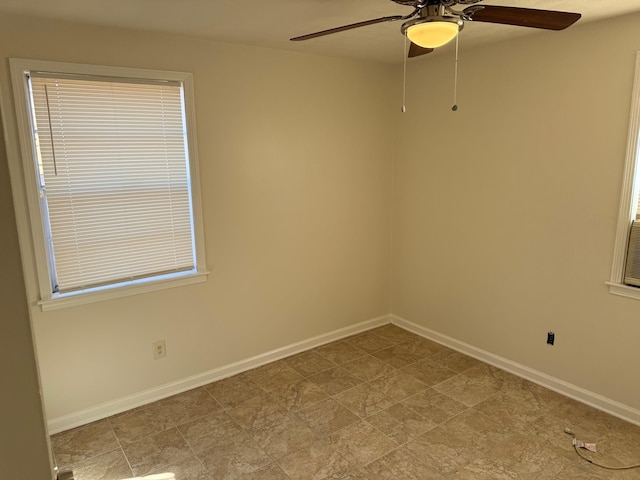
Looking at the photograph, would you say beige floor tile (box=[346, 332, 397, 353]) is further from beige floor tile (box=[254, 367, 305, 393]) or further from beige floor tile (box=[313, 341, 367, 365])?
beige floor tile (box=[254, 367, 305, 393])

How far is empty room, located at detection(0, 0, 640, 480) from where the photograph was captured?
238 centimetres

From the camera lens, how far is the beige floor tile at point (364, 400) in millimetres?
2844

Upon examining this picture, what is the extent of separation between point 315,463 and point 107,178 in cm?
204

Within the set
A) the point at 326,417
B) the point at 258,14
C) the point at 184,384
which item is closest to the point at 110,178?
the point at 258,14

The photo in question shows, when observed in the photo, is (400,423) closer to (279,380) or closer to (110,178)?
(279,380)

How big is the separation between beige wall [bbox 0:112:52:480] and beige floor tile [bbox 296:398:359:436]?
213 cm

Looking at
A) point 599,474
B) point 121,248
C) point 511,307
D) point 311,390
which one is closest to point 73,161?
point 121,248

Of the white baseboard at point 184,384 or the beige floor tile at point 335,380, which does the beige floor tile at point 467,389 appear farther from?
the white baseboard at point 184,384

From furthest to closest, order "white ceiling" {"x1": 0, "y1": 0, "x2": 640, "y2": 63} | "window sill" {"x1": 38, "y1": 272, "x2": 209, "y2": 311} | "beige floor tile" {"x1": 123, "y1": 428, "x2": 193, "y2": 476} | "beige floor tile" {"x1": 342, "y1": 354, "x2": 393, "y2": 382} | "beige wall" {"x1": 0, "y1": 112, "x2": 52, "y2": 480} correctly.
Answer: "beige floor tile" {"x1": 342, "y1": 354, "x2": 393, "y2": 382} < "window sill" {"x1": 38, "y1": 272, "x2": 209, "y2": 311} < "beige floor tile" {"x1": 123, "y1": 428, "x2": 193, "y2": 476} < "white ceiling" {"x1": 0, "y1": 0, "x2": 640, "y2": 63} < "beige wall" {"x1": 0, "y1": 112, "x2": 52, "y2": 480}

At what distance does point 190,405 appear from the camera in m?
2.93

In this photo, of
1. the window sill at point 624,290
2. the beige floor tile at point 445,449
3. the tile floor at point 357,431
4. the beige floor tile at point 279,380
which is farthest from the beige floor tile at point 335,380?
the window sill at point 624,290

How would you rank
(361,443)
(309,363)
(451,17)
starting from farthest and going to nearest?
(309,363) → (361,443) → (451,17)

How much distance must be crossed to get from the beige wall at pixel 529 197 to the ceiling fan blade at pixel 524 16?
1.08 meters

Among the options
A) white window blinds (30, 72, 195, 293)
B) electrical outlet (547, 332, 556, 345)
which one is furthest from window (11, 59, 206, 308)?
electrical outlet (547, 332, 556, 345)
